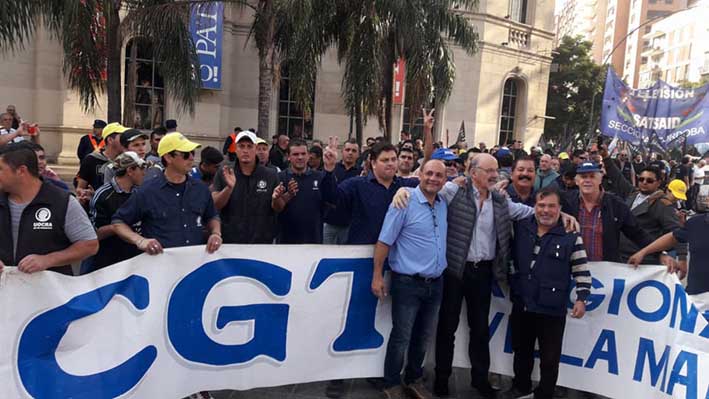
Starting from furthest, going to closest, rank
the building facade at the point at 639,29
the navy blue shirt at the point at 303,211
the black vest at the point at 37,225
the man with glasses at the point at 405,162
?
the building facade at the point at 639,29, the man with glasses at the point at 405,162, the navy blue shirt at the point at 303,211, the black vest at the point at 37,225

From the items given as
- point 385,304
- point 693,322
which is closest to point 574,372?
point 693,322

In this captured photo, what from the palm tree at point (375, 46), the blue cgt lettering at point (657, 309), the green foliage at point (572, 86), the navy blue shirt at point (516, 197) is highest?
the green foliage at point (572, 86)

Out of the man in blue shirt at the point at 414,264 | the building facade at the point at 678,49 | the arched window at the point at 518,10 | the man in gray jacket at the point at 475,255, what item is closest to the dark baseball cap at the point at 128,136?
the man in blue shirt at the point at 414,264

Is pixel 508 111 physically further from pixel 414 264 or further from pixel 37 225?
pixel 37 225

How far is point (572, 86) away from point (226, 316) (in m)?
37.9

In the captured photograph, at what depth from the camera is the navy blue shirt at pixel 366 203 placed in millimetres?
4379

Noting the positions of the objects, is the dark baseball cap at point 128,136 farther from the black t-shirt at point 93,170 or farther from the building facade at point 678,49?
the building facade at point 678,49

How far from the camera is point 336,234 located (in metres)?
6.26

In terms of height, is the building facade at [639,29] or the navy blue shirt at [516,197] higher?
the building facade at [639,29]

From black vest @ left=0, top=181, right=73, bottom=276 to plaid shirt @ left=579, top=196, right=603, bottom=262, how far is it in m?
3.80

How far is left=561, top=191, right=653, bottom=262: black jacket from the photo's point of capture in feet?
14.8

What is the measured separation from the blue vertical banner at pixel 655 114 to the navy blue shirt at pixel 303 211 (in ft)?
→ 42.8

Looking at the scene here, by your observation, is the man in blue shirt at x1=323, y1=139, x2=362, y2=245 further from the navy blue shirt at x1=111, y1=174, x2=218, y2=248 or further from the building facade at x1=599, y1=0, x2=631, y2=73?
the building facade at x1=599, y1=0, x2=631, y2=73

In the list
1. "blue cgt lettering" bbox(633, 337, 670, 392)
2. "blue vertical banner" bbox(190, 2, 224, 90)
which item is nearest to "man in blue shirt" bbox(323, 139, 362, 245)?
"blue cgt lettering" bbox(633, 337, 670, 392)
